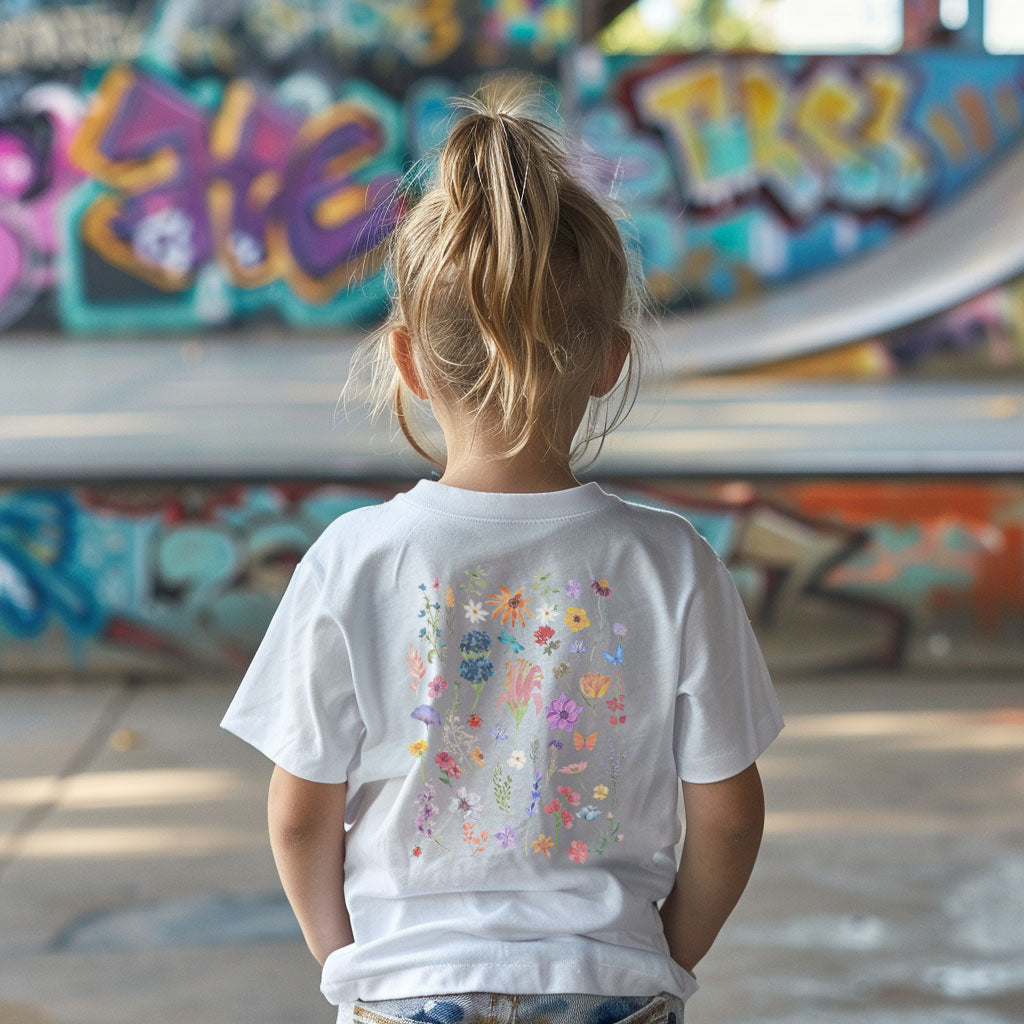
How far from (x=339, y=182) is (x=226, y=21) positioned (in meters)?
1.28

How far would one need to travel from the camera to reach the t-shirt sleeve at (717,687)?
1.11m

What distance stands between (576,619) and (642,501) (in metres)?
3.64

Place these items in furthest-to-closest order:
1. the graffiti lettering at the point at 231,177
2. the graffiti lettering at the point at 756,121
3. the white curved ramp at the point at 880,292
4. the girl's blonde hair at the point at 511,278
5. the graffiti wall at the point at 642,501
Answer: the graffiti lettering at the point at 231,177, the graffiti lettering at the point at 756,121, the white curved ramp at the point at 880,292, the graffiti wall at the point at 642,501, the girl's blonde hair at the point at 511,278

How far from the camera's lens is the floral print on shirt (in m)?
Answer: 1.08

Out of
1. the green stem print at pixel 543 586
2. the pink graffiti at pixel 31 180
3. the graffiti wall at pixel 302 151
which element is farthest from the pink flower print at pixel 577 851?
the pink graffiti at pixel 31 180

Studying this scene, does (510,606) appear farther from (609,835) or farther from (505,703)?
(609,835)

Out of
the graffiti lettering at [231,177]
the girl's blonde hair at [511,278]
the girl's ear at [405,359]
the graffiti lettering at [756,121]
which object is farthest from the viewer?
the graffiti lettering at [231,177]

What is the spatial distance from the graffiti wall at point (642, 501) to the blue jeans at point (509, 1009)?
362 centimetres

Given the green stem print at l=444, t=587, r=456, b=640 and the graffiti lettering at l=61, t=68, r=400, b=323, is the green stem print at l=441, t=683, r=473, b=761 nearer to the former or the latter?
the green stem print at l=444, t=587, r=456, b=640

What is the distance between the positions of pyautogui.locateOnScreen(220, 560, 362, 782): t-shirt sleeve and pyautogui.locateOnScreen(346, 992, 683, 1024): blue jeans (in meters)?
0.20

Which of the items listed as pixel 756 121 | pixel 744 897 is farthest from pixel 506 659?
pixel 756 121

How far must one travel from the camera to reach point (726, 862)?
1.23 metres

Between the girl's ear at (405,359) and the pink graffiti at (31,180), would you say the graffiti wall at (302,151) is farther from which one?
the girl's ear at (405,359)

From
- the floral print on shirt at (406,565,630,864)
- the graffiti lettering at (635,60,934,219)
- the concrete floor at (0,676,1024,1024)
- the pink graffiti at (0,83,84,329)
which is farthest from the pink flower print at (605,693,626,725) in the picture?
the pink graffiti at (0,83,84,329)
